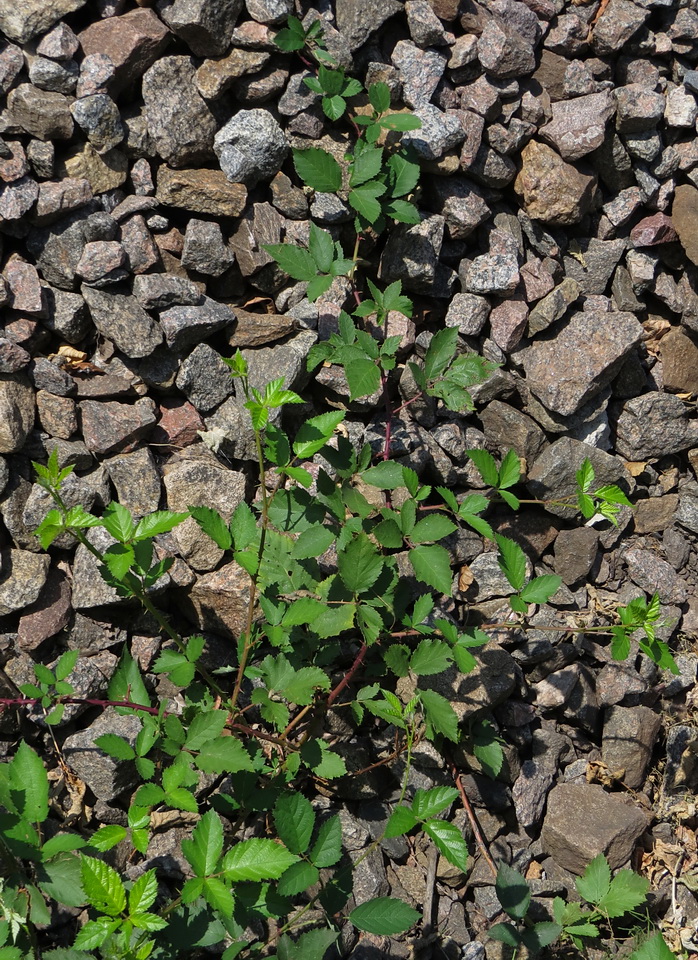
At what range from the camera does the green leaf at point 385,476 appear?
272cm

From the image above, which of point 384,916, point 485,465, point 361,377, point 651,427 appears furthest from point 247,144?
point 384,916

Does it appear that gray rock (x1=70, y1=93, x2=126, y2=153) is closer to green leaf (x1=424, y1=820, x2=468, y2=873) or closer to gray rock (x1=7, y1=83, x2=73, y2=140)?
gray rock (x1=7, y1=83, x2=73, y2=140)

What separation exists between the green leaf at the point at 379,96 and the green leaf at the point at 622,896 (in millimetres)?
2928

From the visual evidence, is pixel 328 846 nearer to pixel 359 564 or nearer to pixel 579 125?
pixel 359 564

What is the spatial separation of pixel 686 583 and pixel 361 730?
5.42ft

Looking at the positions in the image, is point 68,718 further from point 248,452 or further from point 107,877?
point 248,452

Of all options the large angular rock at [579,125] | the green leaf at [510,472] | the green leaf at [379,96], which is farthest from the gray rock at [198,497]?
the large angular rock at [579,125]

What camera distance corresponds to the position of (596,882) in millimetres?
2883

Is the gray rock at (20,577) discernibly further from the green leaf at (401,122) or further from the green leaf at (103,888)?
the green leaf at (401,122)

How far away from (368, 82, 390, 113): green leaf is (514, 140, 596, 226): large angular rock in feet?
2.48

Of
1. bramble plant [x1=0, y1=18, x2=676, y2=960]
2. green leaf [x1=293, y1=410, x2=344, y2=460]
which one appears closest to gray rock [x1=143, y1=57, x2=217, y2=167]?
bramble plant [x1=0, y1=18, x2=676, y2=960]

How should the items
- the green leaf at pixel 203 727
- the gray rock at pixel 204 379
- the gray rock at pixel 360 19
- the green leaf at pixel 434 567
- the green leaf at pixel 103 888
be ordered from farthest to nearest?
the gray rock at pixel 360 19 < the gray rock at pixel 204 379 < the green leaf at pixel 434 567 < the green leaf at pixel 203 727 < the green leaf at pixel 103 888

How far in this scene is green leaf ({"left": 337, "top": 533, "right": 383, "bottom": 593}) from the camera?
2.51 m

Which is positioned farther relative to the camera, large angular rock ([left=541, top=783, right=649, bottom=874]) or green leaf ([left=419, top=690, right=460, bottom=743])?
large angular rock ([left=541, top=783, right=649, bottom=874])
